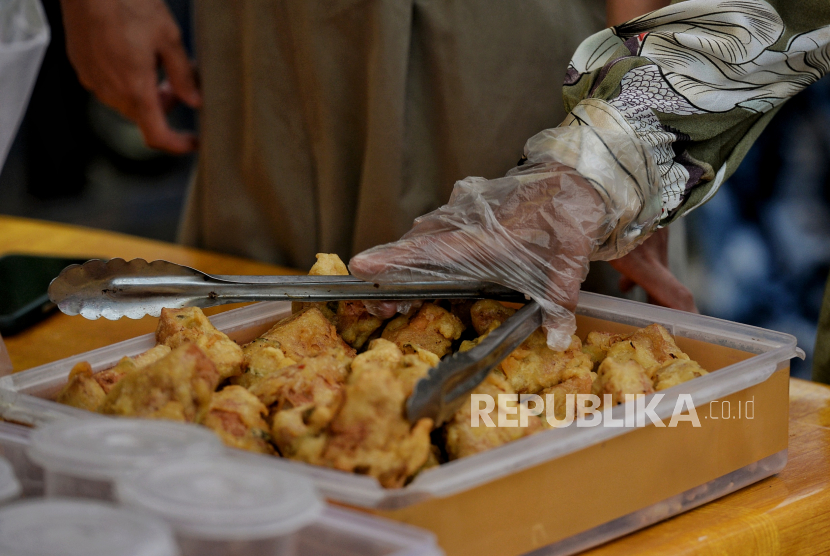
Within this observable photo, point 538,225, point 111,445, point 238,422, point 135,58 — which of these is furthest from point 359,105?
point 111,445

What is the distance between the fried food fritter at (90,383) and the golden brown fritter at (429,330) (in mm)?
233

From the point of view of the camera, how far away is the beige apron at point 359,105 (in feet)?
4.31

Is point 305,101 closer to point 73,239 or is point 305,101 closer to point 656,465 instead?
point 73,239

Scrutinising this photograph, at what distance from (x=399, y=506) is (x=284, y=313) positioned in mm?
433

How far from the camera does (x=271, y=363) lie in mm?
745

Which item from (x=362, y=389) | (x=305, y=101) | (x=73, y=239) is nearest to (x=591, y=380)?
(x=362, y=389)

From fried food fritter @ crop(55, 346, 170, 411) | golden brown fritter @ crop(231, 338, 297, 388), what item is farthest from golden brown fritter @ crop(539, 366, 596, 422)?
fried food fritter @ crop(55, 346, 170, 411)

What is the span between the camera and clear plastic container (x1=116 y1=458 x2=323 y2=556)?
1.36 ft

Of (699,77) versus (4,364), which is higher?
(699,77)

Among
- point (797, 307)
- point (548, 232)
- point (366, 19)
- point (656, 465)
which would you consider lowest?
point (797, 307)

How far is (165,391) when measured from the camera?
60cm

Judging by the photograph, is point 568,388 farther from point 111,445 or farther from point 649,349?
point 111,445

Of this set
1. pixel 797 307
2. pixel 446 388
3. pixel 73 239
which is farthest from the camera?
pixel 797 307

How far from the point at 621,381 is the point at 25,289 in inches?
37.7
